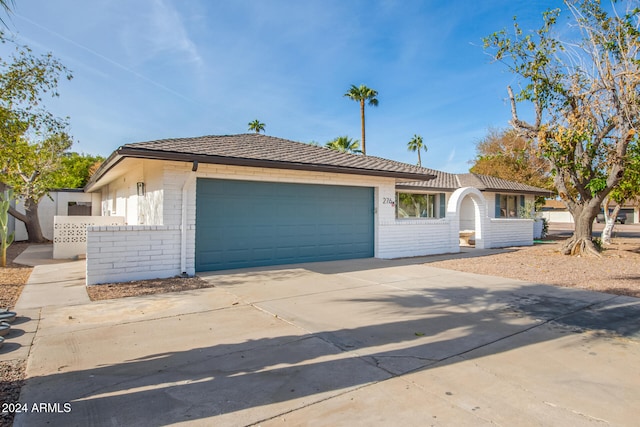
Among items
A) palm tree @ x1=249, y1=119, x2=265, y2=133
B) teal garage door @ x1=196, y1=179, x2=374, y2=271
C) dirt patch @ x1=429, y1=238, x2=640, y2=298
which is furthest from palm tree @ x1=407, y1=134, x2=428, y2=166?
teal garage door @ x1=196, y1=179, x2=374, y2=271

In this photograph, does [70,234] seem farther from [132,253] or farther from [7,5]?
[7,5]

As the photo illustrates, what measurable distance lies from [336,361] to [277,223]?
654cm

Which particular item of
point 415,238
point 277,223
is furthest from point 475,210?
point 277,223

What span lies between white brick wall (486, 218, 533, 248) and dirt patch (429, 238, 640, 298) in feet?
8.38

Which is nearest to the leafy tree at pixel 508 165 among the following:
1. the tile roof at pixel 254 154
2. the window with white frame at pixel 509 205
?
the window with white frame at pixel 509 205

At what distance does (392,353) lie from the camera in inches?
157

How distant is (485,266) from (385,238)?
128 inches

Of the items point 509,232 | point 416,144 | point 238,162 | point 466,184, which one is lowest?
point 509,232

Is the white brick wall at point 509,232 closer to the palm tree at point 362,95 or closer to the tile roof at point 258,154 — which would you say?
the tile roof at point 258,154

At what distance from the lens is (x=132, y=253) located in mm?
7871

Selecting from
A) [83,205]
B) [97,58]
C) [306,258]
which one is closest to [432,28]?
[306,258]

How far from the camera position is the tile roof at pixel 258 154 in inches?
310

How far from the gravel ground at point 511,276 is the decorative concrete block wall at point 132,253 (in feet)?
0.99

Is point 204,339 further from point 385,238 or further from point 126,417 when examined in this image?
point 385,238
